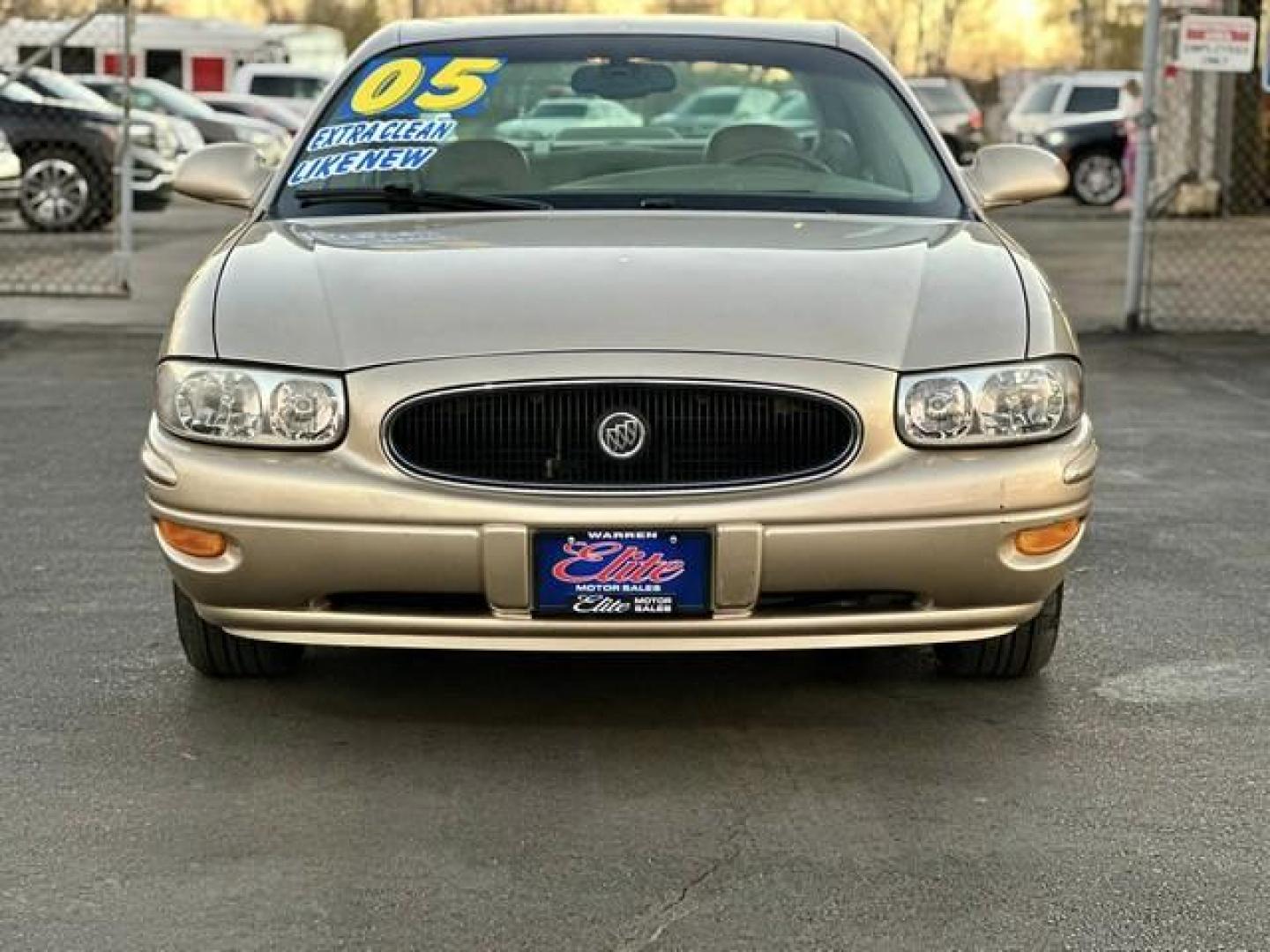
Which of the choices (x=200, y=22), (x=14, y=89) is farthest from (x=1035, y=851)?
(x=200, y=22)

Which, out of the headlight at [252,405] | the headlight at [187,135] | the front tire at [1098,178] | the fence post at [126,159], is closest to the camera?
the headlight at [252,405]

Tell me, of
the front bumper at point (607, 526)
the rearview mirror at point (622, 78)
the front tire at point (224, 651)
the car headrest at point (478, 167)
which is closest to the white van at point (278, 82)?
Result: the rearview mirror at point (622, 78)

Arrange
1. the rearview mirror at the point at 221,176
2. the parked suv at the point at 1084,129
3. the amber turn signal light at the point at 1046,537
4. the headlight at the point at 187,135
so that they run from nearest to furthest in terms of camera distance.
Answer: the amber turn signal light at the point at 1046,537, the rearview mirror at the point at 221,176, the headlight at the point at 187,135, the parked suv at the point at 1084,129

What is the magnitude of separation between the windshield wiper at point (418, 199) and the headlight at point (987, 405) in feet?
4.43

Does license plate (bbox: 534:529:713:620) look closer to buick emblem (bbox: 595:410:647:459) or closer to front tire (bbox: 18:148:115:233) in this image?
buick emblem (bbox: 595:410:647:459)

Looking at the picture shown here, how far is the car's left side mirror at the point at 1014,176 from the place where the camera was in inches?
239

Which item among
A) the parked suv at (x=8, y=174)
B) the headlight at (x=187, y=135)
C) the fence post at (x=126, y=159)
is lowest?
the headlight at (x=187, y=135)

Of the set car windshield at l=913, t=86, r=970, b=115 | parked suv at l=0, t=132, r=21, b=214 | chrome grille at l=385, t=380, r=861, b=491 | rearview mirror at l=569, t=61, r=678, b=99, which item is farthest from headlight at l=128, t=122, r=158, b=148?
chrome grille at l=385, t=380, r=861, b=491

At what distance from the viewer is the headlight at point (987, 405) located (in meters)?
4.46

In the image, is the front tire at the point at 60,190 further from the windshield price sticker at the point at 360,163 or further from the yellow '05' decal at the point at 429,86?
the windshield price sticker at the point at 360,163

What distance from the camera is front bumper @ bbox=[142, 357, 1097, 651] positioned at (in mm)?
4340

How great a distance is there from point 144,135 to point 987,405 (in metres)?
20.1

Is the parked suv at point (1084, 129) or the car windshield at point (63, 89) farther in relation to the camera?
the parked suv at point (1084, 129)

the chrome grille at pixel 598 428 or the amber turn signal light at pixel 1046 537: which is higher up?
the chrome grille at pixel 598 428
